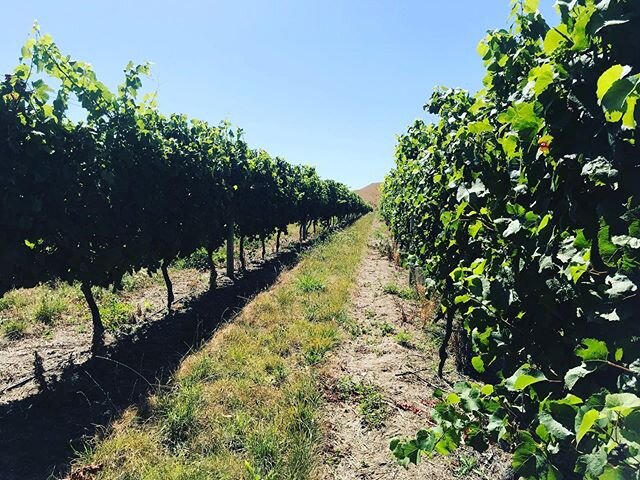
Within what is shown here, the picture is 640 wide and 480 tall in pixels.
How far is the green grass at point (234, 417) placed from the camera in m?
3.42

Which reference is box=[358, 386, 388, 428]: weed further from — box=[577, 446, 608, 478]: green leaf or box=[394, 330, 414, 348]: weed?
box=[577, 446, 608, 478]: green leaf

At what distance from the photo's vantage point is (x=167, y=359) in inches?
241

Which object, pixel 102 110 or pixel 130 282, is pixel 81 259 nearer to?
pixel 102 110

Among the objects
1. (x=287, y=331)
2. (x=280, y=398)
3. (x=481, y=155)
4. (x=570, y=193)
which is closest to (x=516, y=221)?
(x=570, y=193)

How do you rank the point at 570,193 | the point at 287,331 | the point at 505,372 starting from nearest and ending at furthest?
the point at 570,193 < the point at 505,372 < the point at 287,331

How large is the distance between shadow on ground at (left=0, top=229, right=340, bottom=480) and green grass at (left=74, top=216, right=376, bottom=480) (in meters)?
0.34

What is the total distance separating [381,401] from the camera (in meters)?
4.66

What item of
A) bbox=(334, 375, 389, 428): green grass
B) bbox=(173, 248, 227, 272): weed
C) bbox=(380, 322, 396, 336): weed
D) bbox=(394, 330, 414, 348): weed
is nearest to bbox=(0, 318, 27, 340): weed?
bbox=(334, 375, 389, 428): green grass

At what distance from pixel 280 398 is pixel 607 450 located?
379 centimetres

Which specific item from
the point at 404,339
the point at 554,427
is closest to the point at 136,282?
the point at 404,339

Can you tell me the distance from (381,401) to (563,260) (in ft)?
11.5

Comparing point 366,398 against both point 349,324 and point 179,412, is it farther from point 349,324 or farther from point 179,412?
point 349,324

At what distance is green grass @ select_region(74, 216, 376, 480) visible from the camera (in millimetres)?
3424

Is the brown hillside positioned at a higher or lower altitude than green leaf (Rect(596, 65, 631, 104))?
higher
